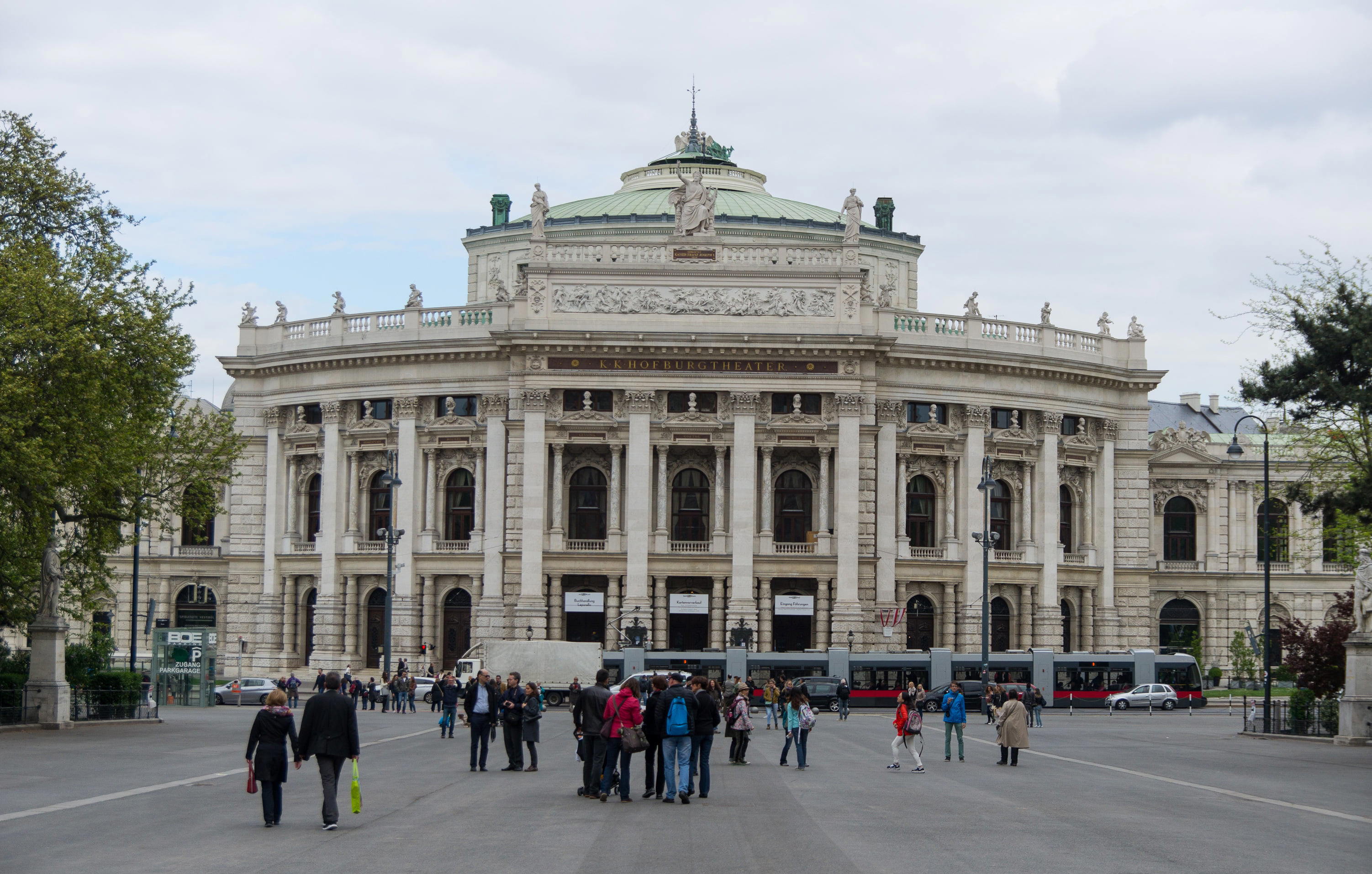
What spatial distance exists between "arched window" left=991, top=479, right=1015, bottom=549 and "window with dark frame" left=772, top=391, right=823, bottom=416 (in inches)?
415

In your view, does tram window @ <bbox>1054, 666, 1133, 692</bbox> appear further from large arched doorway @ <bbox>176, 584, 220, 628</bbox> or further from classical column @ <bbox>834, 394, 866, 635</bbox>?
large arched doorway @ <bbox>176, 584, 220, 628</bbox>

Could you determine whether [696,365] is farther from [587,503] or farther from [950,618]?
[950,618]

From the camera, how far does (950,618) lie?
77000 mm

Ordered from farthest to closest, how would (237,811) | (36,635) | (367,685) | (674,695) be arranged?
1. (367,685)
2. (36,635)
3. (674,695)
4. (237,811)

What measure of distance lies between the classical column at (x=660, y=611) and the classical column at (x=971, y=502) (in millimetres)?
13790

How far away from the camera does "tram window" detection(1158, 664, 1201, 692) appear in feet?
240

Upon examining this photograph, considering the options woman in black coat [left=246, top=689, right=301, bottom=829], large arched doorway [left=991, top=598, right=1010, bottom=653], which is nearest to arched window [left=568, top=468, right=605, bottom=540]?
large arched doorway [left=991, top=598, right=1010, bottom=653]

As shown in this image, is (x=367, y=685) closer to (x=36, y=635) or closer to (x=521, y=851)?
(x=36, y=635)

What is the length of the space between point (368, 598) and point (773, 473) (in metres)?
20.2

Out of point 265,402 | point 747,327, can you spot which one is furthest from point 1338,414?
point 265,402

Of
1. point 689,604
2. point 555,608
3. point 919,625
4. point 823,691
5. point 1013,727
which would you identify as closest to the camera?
point 1013,727

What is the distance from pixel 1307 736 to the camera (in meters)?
45.9

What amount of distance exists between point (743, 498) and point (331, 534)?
19.9m

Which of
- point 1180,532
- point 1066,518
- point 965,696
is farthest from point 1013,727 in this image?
point 1180,532
